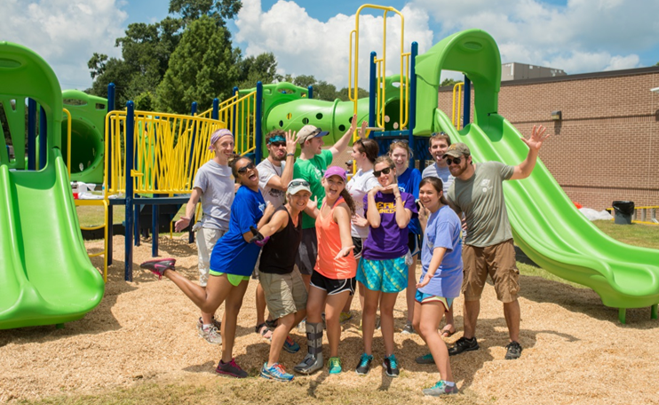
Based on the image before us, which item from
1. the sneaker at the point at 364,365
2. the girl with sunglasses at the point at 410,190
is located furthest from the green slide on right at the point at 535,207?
the sneaker at the point at 364,365

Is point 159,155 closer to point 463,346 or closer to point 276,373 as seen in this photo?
point 276,373

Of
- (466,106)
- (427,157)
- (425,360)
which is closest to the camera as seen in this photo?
(425,360)

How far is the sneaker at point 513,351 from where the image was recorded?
4410 millimetres

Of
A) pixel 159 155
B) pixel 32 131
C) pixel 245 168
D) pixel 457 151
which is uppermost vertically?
pixel 32 131

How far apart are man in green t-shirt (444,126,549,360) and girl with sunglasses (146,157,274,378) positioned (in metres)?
1.63

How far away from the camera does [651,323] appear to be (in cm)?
564

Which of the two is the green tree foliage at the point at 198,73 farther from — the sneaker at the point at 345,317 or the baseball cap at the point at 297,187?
the baseball cap at the point at 297,187

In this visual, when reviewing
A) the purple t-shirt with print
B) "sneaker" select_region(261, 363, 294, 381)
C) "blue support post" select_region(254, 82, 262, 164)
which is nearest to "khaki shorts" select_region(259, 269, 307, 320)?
"sneaker" select_region(261, 363, 294, 381)

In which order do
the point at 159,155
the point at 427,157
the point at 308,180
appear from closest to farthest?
1. the point at 308,180
2. the point at 159,155
3. the point at 427,157

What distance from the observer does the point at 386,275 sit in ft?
13.1

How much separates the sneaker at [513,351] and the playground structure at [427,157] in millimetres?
1737

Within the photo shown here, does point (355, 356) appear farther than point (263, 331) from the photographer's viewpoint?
No

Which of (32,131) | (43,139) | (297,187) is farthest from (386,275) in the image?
(32,131)

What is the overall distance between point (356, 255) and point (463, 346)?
1.22 metres
